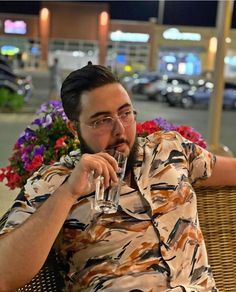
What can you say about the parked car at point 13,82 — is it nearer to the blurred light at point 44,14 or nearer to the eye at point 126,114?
the eye at point 126,114

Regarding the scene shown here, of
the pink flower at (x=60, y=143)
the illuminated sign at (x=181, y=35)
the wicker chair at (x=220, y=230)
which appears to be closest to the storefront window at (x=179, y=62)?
the illuminated sign at (x=181, y=35)

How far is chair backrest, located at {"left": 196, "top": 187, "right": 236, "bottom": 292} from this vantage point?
2.57 metres

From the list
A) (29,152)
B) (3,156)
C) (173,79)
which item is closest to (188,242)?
(29,152)

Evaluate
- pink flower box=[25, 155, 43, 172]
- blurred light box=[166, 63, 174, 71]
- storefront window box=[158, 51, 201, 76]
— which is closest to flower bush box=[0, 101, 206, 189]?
pink flower box=[25, 155, 43, 172]

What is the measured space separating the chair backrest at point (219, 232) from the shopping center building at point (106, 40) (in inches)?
1753

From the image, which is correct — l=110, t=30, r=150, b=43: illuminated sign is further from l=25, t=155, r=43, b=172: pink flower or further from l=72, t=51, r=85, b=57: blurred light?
l=25, t=155, r=43, b=172: pink flower

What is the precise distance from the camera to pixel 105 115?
2084mm

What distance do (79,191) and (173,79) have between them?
28194mm

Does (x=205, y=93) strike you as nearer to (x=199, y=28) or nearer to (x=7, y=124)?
(x=7, y=124)

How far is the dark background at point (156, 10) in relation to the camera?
49250 millimetres

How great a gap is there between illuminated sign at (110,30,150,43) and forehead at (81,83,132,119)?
46859mm

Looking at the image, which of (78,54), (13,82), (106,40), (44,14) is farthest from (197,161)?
(44,14)

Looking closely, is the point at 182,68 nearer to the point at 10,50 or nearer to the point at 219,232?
the point at 10,50

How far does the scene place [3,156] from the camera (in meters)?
8.80
